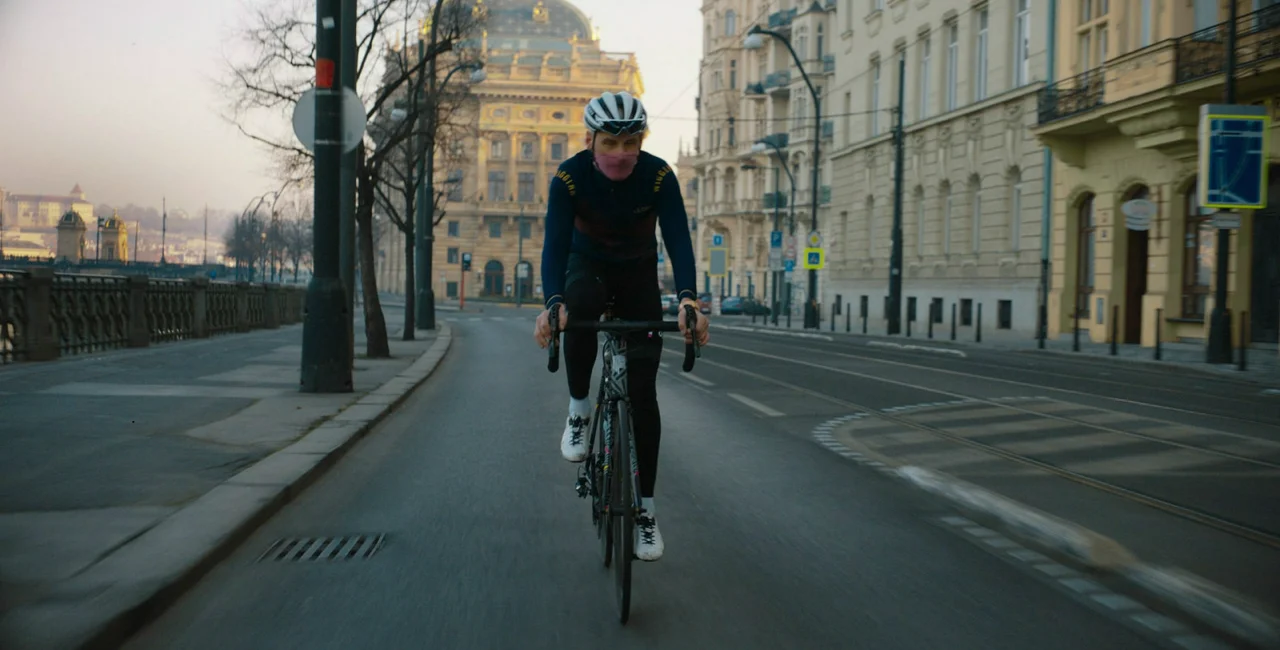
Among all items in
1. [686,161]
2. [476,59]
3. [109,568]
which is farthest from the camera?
[686,161]

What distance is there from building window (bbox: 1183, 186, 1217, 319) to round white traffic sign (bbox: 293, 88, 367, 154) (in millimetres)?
19839

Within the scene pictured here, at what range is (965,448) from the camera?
8797mm

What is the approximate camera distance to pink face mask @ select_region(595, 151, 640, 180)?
4797 millimetres

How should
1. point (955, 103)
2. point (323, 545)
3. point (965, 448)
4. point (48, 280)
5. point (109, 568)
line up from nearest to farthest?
1. point (109, 568)
2. point (323, 545)
3. point (965, 448)
4. point (48, 280)
5. point (955, 103)

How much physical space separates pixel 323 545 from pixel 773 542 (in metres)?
2.03

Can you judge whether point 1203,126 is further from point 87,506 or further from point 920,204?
point 920,204

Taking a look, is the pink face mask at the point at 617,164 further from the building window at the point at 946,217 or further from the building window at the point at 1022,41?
the building window at the point at 946,217

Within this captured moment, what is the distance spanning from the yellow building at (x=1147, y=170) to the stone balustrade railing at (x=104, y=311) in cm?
1768

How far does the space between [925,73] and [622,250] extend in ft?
129

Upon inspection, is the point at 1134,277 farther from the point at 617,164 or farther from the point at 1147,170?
the point at 617,164

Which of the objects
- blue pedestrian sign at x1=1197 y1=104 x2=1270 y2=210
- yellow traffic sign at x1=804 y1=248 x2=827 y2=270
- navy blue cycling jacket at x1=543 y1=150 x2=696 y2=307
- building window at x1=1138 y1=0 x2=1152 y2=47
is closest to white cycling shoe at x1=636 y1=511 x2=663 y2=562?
navy blue cycling jacket at x1=543 y1=150 x2=696 y2=307

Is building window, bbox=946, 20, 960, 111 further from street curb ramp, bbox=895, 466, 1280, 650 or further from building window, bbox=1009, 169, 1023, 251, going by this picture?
street curb ramp, bbox=895, 466, 1280, 650

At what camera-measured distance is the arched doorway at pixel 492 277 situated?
119 metres

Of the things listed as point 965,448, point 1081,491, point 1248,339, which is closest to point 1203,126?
point 1248,339
